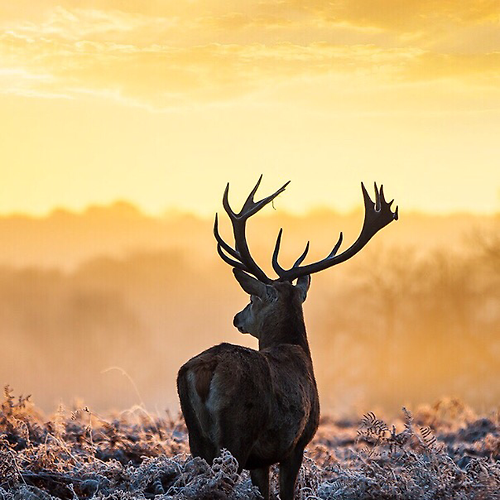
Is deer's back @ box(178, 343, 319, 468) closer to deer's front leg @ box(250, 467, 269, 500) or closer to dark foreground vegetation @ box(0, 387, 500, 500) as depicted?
dark foreground vegetation @ box(0, 387, 500, 500)

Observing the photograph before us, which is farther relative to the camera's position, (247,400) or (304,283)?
(304,283)

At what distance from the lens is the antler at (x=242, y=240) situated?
30.8 ft

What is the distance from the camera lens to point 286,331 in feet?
29.3

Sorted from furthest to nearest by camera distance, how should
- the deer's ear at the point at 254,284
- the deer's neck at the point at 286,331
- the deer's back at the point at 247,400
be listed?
the deer's ear at the point at 254,284, the deer's neck at the point at 286,331, the deer's back at the point at 247,400

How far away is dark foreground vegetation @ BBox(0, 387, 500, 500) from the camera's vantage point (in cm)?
720

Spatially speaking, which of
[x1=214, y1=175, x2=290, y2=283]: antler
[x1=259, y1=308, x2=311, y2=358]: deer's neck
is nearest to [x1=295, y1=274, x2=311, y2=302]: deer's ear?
[x1=214, y1=175, x2=290, y2=283]: antler

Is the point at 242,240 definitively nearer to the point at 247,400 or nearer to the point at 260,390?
the point at 260,390

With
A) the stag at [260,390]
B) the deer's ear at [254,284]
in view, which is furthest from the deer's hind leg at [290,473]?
the deer's ear at [254,284]

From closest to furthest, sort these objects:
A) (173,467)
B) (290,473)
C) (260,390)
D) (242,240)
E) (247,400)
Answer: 1. (247,400)
2. (260,390)
3. (290,473)
4. (173,467)
5. (242,240)

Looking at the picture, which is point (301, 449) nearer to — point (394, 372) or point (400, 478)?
point (400, 478)

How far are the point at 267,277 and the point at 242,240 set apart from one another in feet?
1.48

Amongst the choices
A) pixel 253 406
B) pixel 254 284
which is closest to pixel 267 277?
pixel 254 284

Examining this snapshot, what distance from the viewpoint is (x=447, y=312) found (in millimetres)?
42281

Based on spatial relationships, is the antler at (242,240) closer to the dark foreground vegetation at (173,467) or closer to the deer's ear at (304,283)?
the deer's ear at (304,283)
